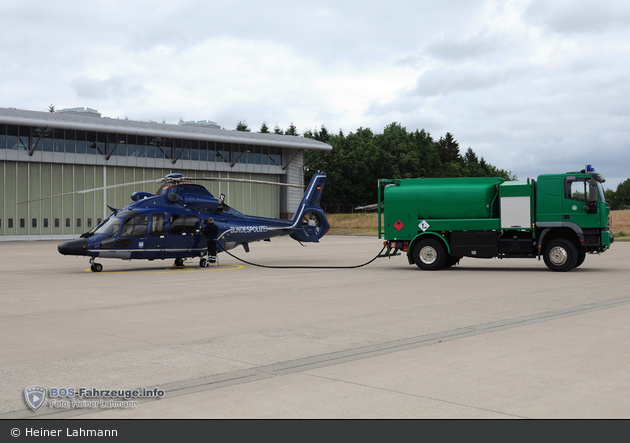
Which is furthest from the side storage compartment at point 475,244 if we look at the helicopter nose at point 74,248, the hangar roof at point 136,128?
the hangar roof at point 136,128

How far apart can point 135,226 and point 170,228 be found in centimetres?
116

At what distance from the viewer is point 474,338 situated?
870 cm

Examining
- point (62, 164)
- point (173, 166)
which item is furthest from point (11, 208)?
point (173, 166)

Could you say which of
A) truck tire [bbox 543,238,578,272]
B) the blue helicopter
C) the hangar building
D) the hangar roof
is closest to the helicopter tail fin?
the blue helicopter

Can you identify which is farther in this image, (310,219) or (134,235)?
(310,219)

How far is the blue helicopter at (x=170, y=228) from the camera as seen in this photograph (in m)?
20.3

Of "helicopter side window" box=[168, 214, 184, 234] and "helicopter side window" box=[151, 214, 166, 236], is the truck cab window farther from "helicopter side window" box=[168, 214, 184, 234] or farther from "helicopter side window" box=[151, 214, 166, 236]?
"helicopter side window" box=[151, 214, 166, 236]

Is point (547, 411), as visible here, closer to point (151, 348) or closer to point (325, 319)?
point (151, 348)

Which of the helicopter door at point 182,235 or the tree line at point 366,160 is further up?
the tree line at point 366,160

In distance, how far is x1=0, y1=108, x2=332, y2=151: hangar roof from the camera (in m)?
45.9

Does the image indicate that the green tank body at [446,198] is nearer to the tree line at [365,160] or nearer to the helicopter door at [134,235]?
the helicopter door at [134,235]

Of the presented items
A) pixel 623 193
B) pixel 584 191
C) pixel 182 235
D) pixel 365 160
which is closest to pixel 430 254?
pixel 584 191

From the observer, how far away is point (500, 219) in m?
20.2

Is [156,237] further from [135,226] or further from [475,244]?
[475,244]
